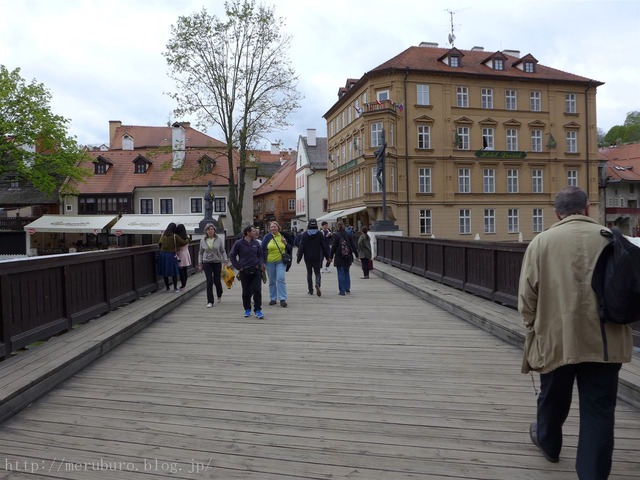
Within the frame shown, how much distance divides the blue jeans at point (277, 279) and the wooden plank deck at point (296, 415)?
3.17m

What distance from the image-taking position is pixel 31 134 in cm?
3422

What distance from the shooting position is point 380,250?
24.4 m

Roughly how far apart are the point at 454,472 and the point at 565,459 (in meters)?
0.79

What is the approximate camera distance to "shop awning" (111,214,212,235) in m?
42.3

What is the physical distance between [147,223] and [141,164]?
919cm

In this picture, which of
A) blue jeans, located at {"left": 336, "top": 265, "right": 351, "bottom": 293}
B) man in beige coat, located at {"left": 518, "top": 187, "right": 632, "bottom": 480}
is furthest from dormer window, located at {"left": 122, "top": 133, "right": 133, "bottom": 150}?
man in beige coat, located at {"left": 518, "top": 187, "right": 632, "bottom": 480}

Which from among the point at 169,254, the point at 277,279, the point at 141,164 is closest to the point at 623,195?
the point at 141,164

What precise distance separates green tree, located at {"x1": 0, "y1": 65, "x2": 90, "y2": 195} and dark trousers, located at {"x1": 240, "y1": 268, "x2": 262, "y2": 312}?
2949cm

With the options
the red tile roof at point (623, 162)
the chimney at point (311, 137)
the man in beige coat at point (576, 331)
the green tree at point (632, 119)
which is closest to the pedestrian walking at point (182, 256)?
the man in beige coat at point (576, 331)

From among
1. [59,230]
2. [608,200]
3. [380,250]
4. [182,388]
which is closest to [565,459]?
[182,388]

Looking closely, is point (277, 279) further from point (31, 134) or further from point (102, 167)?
point (102, 167)

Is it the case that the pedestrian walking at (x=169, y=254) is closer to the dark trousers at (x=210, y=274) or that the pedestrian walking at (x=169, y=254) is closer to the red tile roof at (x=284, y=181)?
the dark trousers at (x=210, y=274)

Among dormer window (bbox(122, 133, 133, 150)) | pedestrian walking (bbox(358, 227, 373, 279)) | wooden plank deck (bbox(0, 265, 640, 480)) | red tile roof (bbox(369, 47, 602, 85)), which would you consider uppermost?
red tile roof (bbox(369, 47, 602, 85))

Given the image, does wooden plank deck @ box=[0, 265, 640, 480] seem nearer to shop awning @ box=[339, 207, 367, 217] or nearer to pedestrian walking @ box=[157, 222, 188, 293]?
pedestrian walking @ box=[157, 222, 188, 293]
